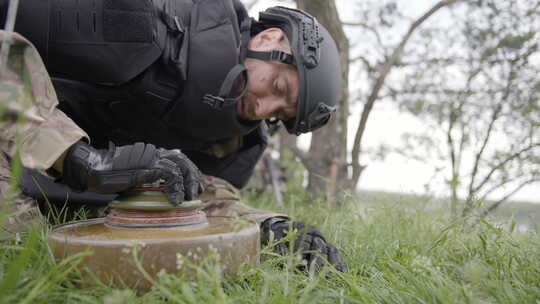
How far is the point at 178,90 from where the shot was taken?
8.59 ft

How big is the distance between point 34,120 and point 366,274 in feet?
4.99

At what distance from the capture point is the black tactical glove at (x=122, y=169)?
1.82m

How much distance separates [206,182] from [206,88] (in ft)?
2.54

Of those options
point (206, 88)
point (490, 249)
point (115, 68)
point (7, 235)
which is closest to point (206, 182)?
point (206, 88)

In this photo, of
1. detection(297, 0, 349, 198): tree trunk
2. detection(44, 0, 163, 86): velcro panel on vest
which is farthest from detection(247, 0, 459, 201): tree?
detection(44, 0, 163, 86): velcro panel on vest

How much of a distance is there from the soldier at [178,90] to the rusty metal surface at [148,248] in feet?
0.71

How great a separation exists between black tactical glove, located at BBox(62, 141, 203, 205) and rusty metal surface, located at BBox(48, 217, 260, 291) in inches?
7.4

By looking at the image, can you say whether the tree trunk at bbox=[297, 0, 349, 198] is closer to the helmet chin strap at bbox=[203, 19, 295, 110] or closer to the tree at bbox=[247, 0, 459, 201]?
the tree at bbox=[247, 0, 459, 201]

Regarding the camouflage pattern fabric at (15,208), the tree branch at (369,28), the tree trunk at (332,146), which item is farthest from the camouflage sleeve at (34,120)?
the tree branch at (369,28)

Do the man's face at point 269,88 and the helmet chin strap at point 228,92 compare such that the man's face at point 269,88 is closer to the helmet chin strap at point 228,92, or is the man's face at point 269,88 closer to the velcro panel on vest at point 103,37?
the helmet chin strap at point 228,92

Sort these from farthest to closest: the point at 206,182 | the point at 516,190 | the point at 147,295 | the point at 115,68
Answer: the point at 516,190 → the point at 206,182 → the point at 115,68 → the point at 147,295

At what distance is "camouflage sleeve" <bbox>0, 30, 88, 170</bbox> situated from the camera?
4.87 feet

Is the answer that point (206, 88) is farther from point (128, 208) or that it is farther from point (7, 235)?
point (7, 235)

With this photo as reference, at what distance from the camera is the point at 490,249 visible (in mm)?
2174
